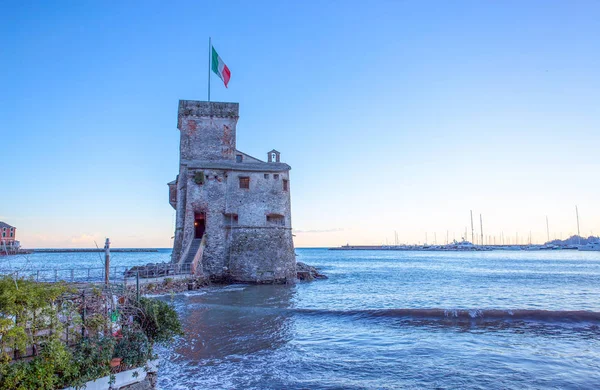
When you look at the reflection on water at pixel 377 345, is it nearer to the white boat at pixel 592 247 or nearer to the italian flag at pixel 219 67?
the italian flag at pixel 219 67

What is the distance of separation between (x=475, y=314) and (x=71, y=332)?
1826 cm

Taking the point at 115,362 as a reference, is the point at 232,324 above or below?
below

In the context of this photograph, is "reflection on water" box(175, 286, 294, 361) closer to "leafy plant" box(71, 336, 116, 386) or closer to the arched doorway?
"leafy plant" box(71, 336, 116, 386)

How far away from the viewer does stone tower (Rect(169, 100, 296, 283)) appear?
2972cm

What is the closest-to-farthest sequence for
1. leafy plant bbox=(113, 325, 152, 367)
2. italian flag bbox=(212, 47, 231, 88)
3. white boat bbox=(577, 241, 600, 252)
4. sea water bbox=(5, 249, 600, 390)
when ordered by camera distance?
leafy plant bbox=(113, 325, 152, 367) → sea water bbox=(5, 249, 600, 390) → italian flag bbox=(212, 47, 231, 88) → white boat bbox=(577, 241, 600, 252)

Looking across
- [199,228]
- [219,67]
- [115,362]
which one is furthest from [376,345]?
[219,67]

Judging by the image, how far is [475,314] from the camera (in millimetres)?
19281

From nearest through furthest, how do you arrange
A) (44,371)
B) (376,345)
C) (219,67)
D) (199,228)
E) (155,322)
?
(44,371) < (155,322) < (376,345) < (219,67) < (199,228)

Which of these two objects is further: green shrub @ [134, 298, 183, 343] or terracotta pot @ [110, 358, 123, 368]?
green shrub @ [134, 298, 183, 343]

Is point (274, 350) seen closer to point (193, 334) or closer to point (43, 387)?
point (193, 334)

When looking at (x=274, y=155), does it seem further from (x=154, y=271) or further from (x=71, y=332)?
(x=71, y=332)

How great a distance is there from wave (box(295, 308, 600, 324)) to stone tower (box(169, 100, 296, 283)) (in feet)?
34.8

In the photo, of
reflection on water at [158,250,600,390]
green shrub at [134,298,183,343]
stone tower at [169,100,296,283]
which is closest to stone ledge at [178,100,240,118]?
stone tower at [169,100,296,283]

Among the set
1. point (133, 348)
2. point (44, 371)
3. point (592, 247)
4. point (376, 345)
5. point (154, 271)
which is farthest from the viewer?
point (592, 247)
